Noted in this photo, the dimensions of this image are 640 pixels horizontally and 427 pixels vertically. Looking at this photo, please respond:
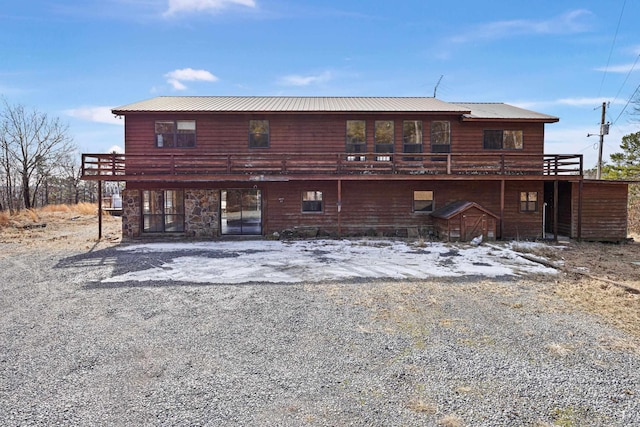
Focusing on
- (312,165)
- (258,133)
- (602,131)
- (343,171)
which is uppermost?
(602,131)

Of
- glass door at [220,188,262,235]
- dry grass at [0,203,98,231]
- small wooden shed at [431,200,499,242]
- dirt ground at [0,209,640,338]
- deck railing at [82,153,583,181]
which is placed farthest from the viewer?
dry grass at [0,203,98,231]

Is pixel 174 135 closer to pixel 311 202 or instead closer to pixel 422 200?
pixel 311 202

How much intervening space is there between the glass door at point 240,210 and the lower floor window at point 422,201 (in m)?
6.78

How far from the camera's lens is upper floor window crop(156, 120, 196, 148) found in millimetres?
15016

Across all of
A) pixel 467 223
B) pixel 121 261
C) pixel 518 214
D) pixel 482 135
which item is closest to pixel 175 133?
pixel 121 261

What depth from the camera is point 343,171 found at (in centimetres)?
1462

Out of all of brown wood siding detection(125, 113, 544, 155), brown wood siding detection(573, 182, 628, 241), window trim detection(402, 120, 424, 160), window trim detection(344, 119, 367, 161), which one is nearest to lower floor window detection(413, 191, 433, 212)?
window trim detection(402, 120, 424, 160)

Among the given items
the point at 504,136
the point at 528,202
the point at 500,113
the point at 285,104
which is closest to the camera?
the point at 504,136

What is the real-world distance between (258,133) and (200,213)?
421 cm

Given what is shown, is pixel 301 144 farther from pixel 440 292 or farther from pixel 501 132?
pixel 440 292

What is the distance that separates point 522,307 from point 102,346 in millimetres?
6653

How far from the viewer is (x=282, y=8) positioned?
14.2 metres

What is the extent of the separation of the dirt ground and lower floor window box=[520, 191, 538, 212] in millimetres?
2110

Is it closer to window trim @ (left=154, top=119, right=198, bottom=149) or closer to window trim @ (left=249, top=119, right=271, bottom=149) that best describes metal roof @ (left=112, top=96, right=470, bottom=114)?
window trim @ (left=154, top=119, right=198, bottom=149)
